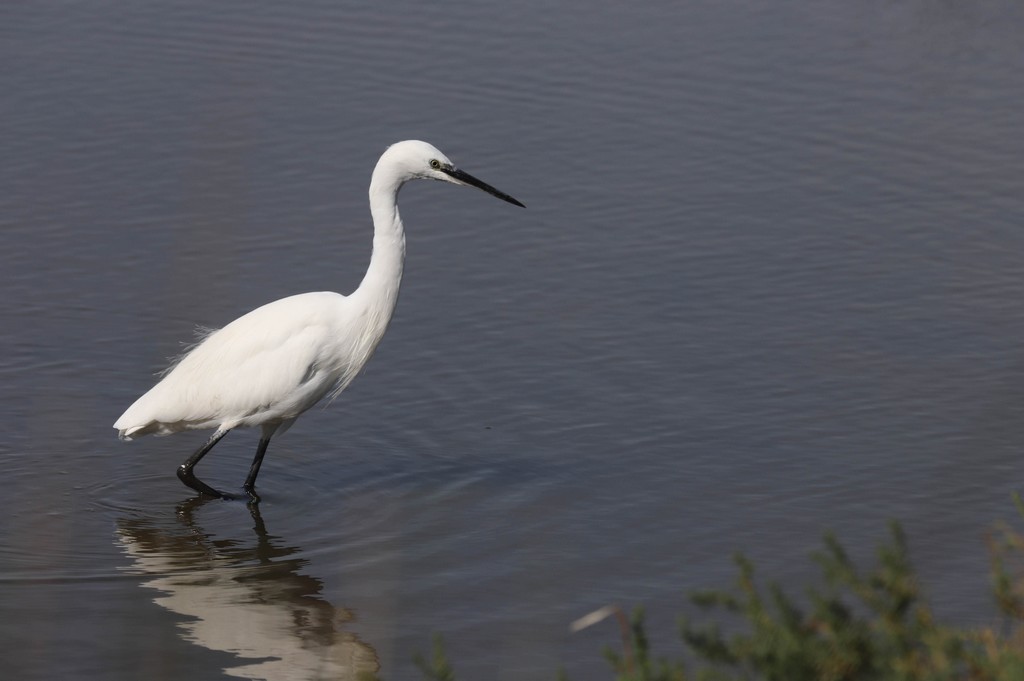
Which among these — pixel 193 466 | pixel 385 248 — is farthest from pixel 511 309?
pixel 193 466

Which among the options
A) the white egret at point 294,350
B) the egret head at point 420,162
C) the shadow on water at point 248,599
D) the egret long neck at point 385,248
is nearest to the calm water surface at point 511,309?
the shadow on water at point 248,599

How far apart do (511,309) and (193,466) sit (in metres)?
2.13

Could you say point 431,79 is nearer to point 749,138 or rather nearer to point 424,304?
point 749,138

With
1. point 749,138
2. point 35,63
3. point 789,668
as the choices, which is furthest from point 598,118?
point 789,668

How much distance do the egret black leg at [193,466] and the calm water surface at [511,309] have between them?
0.10 m

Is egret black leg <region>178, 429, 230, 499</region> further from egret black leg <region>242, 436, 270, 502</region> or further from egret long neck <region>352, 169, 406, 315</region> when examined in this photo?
egret long neck <region>352, 169, 406, 315</region>

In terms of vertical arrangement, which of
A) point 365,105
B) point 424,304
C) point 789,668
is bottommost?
point 789,668

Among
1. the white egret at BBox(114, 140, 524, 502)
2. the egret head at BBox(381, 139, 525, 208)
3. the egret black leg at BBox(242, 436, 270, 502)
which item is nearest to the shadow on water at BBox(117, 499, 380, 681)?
the egret black leg at BBox(242, 436, 270, 502)

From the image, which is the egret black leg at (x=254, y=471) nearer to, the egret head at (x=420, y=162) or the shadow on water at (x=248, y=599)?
the shadow on water at (x=248, y=599)

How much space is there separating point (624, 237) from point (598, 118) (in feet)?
5.25

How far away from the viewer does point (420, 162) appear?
21.5ft

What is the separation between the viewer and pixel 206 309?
8.30 m

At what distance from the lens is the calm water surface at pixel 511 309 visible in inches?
232

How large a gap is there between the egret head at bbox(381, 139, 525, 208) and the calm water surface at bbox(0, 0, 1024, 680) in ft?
3.10
